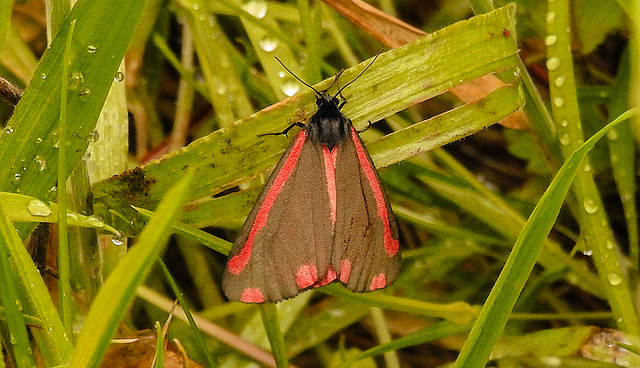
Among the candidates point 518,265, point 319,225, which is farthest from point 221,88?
point 518,265

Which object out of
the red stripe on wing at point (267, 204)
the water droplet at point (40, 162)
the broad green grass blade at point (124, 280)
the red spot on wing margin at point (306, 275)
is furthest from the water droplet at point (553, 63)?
the water droplet at point (40, 162)

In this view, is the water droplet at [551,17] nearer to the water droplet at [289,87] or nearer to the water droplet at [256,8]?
the water droplet at [289,87]

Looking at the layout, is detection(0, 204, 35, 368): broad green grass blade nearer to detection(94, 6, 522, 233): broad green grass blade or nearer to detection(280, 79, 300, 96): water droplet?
detection(94, 6, 522, 233): broad green grass blade

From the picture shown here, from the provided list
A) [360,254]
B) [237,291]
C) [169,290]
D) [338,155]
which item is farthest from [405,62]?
[169,290]

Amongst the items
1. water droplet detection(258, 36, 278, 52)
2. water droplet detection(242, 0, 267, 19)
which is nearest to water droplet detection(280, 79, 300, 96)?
water droplet detection(258, 36, 278, 52)

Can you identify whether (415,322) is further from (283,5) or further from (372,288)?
(283,5)

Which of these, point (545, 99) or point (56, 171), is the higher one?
point (545, 99)

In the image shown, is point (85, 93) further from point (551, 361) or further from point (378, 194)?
point (551, 361)
